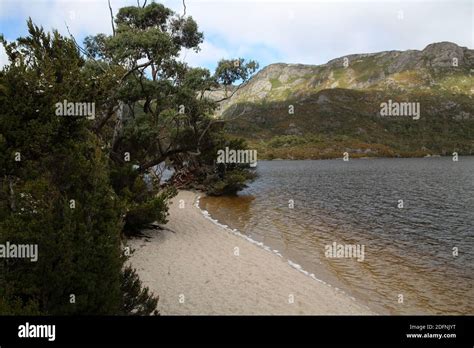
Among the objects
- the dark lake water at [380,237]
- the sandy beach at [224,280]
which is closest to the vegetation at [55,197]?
the sandy beach at [224,280]

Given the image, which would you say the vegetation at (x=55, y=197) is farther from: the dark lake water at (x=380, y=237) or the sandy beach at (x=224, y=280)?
the dark lake water at (x=380, y=237)

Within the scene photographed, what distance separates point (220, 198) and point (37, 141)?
32788 mm

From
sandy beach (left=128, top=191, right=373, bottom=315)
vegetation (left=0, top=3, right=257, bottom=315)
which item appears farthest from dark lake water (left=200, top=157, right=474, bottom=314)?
vegetation (left=0, top=3, right=257, bottom=315)

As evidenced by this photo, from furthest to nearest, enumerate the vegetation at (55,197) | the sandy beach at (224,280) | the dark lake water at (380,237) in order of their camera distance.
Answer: the dark lake water at (380,237) → the sandy beach at (224,280) → the vegetation at (55,197)

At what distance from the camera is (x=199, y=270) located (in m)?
14.1

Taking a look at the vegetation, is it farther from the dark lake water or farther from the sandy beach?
the dark lake water

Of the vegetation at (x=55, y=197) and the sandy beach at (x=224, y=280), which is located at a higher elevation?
the vegetation at (x=55, y=197)

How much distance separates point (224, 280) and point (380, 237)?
43.7 ft

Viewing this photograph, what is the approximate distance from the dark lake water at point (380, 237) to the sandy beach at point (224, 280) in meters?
1.55

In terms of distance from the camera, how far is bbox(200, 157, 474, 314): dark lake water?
13547mm

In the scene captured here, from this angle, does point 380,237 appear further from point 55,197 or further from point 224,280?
point 55,197

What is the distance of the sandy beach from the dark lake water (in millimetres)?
1552

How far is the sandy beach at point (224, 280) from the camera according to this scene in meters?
10.9

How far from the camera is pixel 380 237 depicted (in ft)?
74.2
